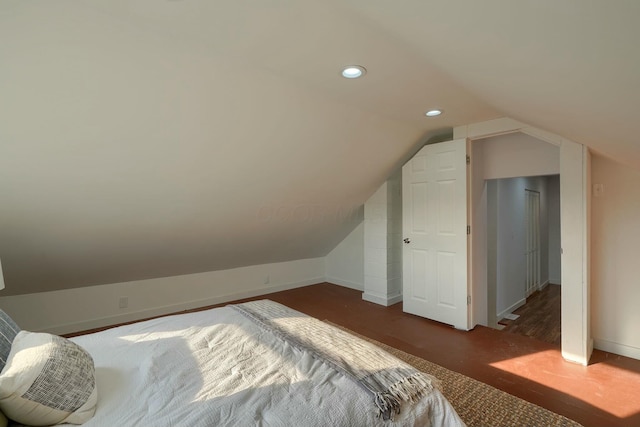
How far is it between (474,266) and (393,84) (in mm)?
2371

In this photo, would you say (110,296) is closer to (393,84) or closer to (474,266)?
(393,84)

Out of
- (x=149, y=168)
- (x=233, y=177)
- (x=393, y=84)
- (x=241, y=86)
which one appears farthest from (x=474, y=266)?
(x=149, y=168)

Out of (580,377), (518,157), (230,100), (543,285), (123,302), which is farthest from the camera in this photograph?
(543,285)

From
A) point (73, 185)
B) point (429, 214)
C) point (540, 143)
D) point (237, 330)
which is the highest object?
point (540, 143)

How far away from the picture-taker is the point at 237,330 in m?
1.82

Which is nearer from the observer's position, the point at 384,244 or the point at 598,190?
the point at 598,190

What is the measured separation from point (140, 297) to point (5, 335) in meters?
2.70

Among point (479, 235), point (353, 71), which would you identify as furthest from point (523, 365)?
point (353, 71)

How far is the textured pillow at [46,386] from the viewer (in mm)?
1017

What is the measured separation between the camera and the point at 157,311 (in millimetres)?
3973

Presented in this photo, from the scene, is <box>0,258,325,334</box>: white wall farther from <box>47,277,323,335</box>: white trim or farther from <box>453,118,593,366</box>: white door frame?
<box>453,118,593,366</box>: white door frame

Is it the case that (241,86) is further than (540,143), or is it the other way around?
(540,143)

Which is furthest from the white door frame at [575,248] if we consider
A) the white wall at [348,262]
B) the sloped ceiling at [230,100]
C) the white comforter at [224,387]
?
the white wall at [348,262]

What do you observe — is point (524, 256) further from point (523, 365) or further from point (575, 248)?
point (523, 365)
